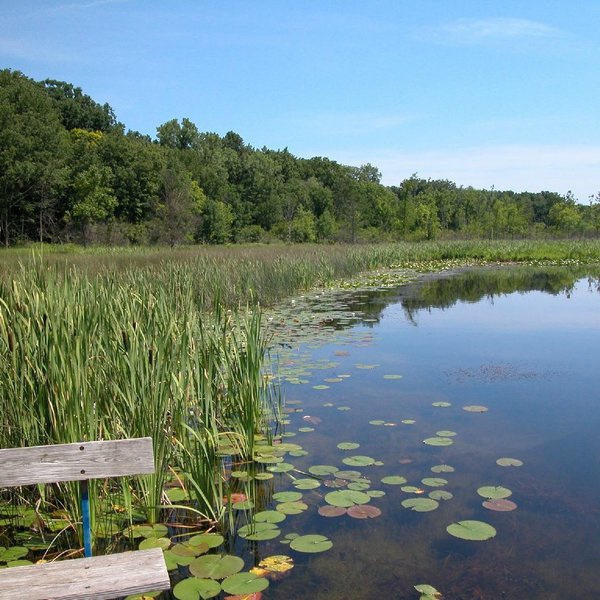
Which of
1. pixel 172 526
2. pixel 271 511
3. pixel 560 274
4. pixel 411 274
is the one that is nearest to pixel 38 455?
pixel 172 526

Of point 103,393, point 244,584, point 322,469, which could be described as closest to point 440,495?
point 322,469

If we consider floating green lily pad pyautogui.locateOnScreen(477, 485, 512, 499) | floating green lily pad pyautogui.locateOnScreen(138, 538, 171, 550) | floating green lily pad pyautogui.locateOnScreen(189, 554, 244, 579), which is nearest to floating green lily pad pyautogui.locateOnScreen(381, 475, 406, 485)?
floating green lily pad pyautogui.locateOnScreen(477, 485, 512, 499)

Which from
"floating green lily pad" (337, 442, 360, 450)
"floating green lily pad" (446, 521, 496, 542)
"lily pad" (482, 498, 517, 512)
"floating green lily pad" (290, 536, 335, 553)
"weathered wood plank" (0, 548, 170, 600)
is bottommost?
"lily pad" (482, 498, 517, 512)

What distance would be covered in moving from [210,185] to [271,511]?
47378mm

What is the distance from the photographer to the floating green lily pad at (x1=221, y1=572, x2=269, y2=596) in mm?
2678

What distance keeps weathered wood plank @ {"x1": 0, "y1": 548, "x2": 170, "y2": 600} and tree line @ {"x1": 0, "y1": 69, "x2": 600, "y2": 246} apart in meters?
28.4

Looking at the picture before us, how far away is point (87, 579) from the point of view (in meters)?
1.90

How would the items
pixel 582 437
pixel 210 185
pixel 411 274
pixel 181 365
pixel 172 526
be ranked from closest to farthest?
pixel 172 526
pixel 181 365
pixel 582 437
pixel 411 274
pixel 210 185

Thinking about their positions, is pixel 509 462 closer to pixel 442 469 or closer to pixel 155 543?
pixel 442 469

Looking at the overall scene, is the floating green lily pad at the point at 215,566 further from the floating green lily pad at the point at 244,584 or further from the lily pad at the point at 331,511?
the lily pad at the point at 331,511

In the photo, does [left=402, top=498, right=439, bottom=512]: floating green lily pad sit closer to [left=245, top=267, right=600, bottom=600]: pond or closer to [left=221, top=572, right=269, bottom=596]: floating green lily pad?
[left=245, top=267, right=600, bottom=600]: pond

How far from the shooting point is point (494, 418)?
5.22 metres

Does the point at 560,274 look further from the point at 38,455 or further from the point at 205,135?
the point at 205,135

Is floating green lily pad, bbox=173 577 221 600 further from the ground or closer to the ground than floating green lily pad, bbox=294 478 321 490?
closer to the ground
